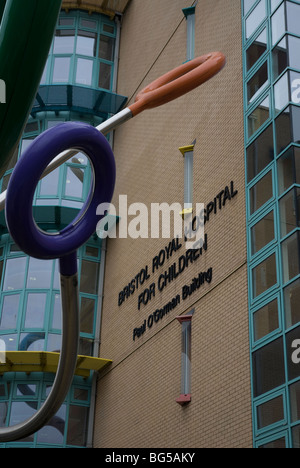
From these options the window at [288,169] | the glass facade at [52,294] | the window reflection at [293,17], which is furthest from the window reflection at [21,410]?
the window reflection at [293,17]

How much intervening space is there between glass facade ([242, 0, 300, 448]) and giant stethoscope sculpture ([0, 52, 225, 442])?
463cm

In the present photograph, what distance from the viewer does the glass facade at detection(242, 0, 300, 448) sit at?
13195 mm

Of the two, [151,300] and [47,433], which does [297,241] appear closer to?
[151,300]

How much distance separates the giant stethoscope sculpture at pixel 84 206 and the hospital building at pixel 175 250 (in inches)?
185

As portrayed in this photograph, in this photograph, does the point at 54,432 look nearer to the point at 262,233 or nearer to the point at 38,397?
the point at 38,397

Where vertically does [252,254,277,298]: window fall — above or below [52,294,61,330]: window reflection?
below

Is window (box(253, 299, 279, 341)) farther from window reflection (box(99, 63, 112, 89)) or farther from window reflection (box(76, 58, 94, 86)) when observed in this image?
window reflection (box(99, 63, 112, 89))

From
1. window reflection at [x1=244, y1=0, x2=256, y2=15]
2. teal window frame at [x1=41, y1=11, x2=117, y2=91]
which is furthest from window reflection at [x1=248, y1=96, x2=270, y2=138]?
teal window frame at [x1=41, y1=11, x2=117, y2=91]

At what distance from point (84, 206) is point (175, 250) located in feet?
37.1

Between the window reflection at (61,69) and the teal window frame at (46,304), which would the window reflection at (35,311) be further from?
the window reflection at (61,69)

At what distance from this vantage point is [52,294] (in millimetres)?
22969

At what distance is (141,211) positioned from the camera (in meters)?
22.3

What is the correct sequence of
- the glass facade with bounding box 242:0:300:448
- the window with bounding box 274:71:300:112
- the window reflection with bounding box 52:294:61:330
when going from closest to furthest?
the glass facade with bounding box 242:0:300:448, the window with bounding box 274:71:300:112, the window reflection with bounding box 52:294:61:330

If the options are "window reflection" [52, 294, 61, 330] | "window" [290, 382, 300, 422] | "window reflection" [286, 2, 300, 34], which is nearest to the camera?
"window" [290, 382, 300, 422]
